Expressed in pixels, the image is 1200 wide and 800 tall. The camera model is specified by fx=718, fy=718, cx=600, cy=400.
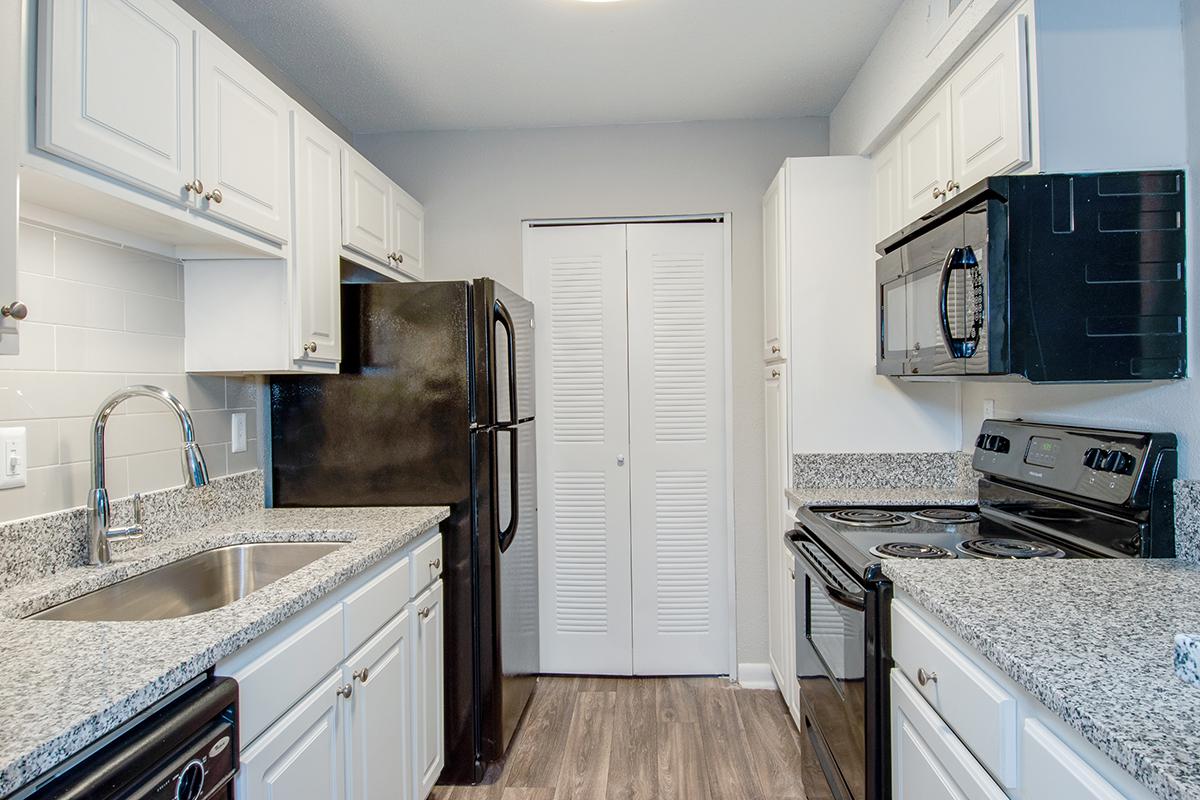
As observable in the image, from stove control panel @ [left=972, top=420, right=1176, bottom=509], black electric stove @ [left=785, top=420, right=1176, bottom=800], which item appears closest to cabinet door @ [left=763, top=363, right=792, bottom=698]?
black electric stove @ [left=785, top=420, right=1176, bottom=800]

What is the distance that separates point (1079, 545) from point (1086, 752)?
96 cm

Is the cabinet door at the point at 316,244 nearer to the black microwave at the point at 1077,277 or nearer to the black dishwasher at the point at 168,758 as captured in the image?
the black dishwasher at the point at 168,758

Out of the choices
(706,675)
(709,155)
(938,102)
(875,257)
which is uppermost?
(709,155)

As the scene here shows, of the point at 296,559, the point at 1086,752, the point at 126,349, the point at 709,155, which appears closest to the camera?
the point at 1086,752

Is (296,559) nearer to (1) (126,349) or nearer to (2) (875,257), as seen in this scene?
(1) (126,349)

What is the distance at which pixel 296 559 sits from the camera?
6.29 ft

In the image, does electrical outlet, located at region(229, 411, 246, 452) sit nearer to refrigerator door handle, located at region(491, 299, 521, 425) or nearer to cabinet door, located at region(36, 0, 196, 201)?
refrigerator door handle, located at region(491, 299, 521, 425)

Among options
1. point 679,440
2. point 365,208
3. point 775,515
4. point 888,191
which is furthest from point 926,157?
point 365,208

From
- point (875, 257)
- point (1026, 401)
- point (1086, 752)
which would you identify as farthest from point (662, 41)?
point (1086, 752)

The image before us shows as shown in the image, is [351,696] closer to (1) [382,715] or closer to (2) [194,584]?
(1) [382,715]

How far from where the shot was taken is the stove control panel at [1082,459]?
1.50m

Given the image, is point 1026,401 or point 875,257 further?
point 875,257

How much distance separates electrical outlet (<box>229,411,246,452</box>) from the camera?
7.24 feet

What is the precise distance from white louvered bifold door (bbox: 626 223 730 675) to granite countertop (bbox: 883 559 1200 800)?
64.1 inches
